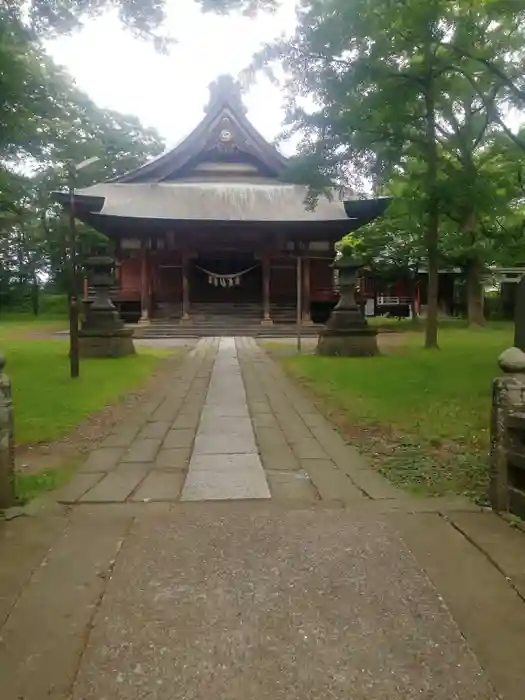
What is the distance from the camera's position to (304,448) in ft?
19.2

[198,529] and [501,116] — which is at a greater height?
[501,116]

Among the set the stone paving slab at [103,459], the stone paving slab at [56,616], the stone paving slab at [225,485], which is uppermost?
the stone paving slab at [56,616]

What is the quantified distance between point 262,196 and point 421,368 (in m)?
15.5

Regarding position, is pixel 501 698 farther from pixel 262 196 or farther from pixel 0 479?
pixel 262 196

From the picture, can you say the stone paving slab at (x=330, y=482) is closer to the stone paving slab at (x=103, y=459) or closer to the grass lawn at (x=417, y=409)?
the grass lawn at (x=417, y=409)

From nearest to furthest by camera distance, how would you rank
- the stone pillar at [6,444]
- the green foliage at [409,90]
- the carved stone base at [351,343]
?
1. the stone pillar at [6,444]
2. the green foliage at [409,90]
3. the carved stone base at [351,343]

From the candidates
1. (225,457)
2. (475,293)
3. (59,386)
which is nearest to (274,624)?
(225,457)

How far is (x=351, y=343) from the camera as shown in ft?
48.2

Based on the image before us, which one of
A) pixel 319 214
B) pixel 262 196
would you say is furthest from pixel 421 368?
pixel 262 196

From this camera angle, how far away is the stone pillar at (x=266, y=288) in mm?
23406

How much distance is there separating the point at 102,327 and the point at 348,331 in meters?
5.41

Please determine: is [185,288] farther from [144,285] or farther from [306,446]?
[306,446]

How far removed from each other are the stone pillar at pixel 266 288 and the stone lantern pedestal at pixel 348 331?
8.16 metres

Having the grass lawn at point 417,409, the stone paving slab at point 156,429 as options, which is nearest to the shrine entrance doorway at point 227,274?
the grass lawn at point 417,409
